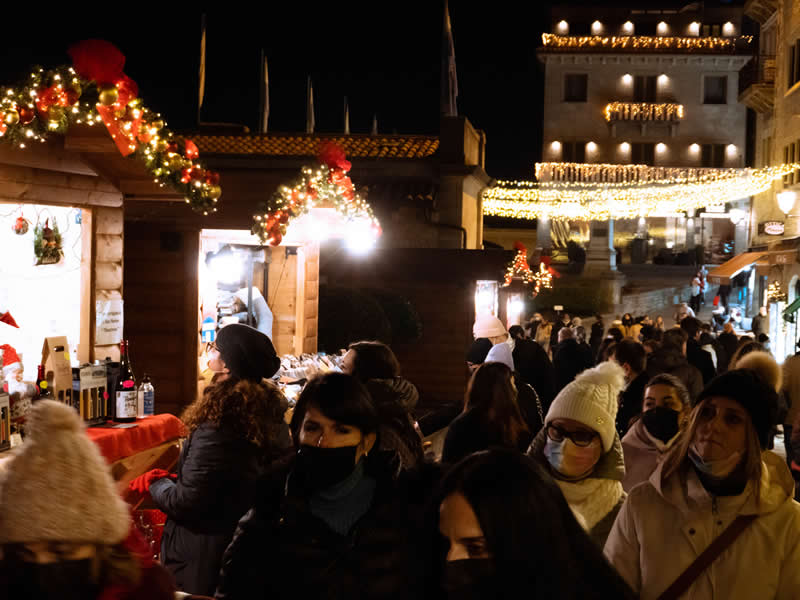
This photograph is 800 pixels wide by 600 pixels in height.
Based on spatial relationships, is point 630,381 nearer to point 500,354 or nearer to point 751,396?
point 500,354

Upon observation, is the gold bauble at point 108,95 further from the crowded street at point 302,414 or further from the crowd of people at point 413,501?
the crowd of people at point 413,501

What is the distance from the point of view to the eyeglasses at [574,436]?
430 cm

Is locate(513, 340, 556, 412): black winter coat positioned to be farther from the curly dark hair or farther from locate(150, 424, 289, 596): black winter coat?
locate(150, 424, 289, 596): black winter coat

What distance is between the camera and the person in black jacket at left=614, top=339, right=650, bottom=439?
8.16 m

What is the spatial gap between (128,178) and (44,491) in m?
6.26

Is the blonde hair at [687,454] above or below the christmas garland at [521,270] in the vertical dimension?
below

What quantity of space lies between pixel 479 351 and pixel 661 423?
5.11 metres

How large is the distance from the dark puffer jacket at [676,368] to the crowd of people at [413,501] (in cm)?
368

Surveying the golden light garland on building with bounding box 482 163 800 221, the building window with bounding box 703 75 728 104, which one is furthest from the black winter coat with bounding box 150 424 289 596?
the building window with bounding box 703 75 728 104

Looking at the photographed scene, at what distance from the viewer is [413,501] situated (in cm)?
336

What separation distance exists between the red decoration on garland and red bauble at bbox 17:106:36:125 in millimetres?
417

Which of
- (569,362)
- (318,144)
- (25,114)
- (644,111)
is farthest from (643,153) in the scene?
(25,114)

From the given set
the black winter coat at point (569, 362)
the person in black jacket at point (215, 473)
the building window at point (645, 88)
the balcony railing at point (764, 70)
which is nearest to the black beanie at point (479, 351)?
the black winter coat at point (569, 362)

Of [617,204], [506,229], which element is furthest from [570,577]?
[506,229]
